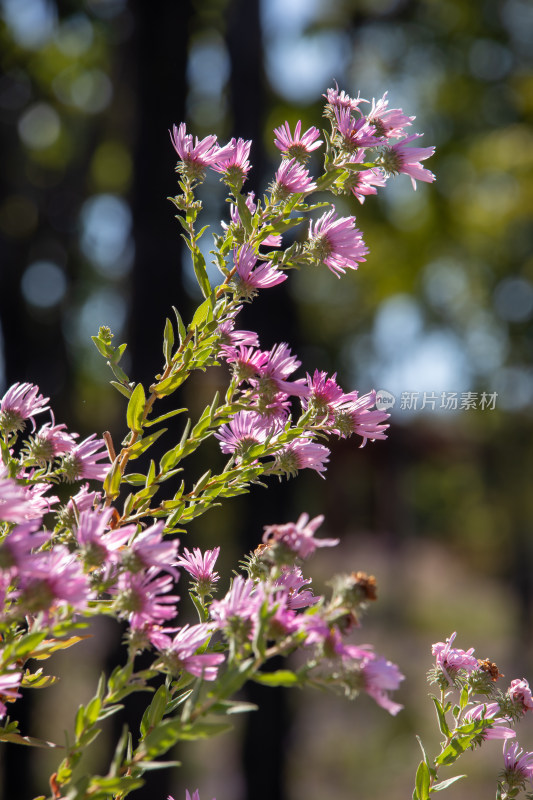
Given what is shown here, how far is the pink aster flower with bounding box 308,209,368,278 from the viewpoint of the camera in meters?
0.98

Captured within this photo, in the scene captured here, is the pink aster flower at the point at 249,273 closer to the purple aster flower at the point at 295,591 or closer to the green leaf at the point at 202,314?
the green leaf at the point at 202,314

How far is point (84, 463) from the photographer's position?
3.24 ft

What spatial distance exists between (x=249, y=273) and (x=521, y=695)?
24.7 inches

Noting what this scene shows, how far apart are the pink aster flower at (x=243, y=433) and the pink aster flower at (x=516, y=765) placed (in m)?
0.50

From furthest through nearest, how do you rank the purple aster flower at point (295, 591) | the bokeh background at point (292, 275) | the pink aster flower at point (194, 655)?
the bokeh background at point (292, 275), the purple aster flower at point (295, 591), the pink aster flower at point (194, 655)

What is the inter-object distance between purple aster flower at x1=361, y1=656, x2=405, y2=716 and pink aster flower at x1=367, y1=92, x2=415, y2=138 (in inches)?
25.5

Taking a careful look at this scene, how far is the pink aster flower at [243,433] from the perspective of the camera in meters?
1.02

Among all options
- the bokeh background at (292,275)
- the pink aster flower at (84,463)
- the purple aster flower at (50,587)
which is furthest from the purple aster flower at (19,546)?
the bokeh background at (292,275)

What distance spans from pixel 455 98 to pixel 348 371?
6155 mm

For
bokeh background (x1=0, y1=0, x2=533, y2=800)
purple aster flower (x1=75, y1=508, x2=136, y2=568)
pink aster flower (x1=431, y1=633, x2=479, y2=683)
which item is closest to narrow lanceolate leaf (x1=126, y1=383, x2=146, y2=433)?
purple aster flower (x1=75, y1=508, x2=136, y2=568)

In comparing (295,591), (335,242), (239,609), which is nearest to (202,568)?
(295,591)

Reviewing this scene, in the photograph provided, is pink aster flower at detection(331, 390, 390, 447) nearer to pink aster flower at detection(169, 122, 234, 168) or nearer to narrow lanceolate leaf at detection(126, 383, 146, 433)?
narrow lanceolate leaf at detection(126, 383, 146, 433)

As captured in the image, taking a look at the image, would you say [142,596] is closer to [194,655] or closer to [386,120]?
[194,655]

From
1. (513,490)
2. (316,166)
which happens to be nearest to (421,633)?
(513,490)
